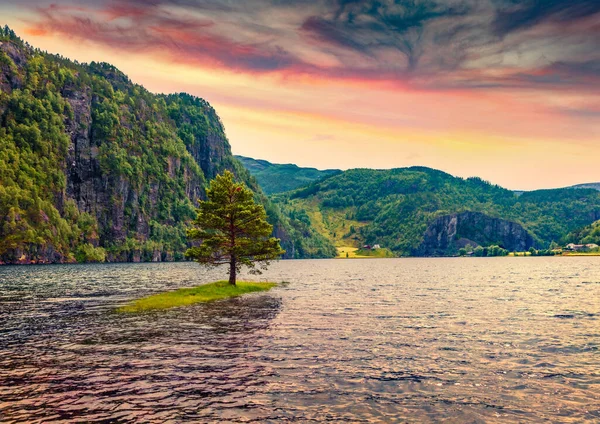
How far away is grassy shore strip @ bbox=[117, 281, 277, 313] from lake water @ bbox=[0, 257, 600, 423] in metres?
4.92

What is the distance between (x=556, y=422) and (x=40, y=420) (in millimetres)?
21242

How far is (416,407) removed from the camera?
2058 cm

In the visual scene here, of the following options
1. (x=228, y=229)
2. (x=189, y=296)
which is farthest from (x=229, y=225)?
(x=189, y=296)

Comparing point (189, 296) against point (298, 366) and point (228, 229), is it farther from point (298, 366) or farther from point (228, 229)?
point (298, 366)

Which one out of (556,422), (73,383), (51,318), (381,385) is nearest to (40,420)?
(73,383)

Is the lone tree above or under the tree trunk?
above

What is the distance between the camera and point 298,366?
27531 millimetres

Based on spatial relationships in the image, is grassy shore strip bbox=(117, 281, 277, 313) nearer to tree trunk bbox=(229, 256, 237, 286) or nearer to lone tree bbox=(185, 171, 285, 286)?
tree trunk bbox=(229, 256, 237, 286)

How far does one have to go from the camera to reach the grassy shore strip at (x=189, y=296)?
5572cm

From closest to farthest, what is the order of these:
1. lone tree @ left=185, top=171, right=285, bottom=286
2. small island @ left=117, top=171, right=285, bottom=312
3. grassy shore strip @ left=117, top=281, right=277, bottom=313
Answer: grassy shore strip @ left=117, top=281, right=277, bottom=313 < small island @ left=117, top=171, right=285, bottom=312 < lone tree @ left=185, top=171, right=285, bottom=286

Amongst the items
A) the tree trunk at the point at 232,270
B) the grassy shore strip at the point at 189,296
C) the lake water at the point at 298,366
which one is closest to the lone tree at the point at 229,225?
the tree trunk at the point at 232,270

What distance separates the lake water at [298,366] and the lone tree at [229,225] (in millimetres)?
19957

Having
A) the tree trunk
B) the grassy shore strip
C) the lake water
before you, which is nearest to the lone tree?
the tree trunk

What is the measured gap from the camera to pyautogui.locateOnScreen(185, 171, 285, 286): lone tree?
A: 7081cm
